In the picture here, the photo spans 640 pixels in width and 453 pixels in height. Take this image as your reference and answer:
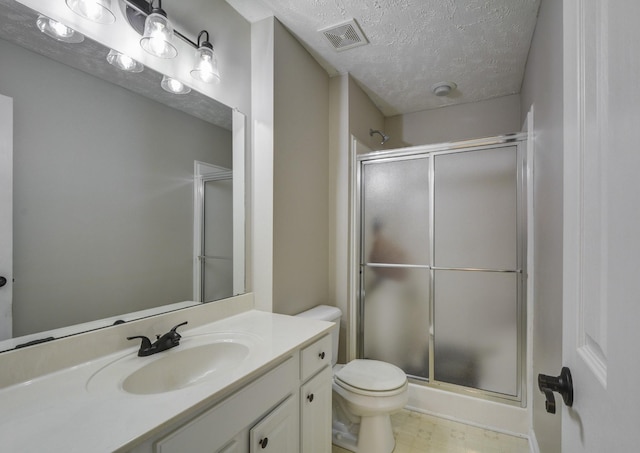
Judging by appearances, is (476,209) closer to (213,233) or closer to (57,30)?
(213,233)

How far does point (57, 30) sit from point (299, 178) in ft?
4.33

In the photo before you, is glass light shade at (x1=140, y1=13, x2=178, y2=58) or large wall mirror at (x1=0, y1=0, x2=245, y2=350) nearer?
large wall mirror at (x1=0, y1=0, x2=245, y2=350)

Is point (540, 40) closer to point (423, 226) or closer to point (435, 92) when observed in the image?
point (435, 92)

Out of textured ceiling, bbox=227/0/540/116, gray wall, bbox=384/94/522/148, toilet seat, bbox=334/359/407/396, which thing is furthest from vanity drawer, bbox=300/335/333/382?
gray wall, bbox=384/94/522/148

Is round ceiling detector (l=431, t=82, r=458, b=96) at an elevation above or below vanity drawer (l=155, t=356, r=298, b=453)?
above

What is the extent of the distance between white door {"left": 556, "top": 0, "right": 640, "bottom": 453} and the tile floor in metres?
1.53

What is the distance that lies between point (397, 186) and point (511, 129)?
1304 millimetres

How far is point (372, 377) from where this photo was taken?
5.86ft

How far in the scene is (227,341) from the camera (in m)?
1.29

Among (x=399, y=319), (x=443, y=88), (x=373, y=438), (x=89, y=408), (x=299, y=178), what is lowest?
(x=373, y=438)

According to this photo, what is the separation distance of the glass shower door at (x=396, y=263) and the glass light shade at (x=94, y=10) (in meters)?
1.85

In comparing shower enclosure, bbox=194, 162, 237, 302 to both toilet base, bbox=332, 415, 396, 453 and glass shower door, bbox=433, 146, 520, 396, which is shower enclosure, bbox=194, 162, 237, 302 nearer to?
toilet base, bbox=332, 415, 396, 453

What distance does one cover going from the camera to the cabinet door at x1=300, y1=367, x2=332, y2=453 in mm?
1287

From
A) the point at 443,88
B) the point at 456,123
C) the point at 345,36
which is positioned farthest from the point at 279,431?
the point at 456,123
